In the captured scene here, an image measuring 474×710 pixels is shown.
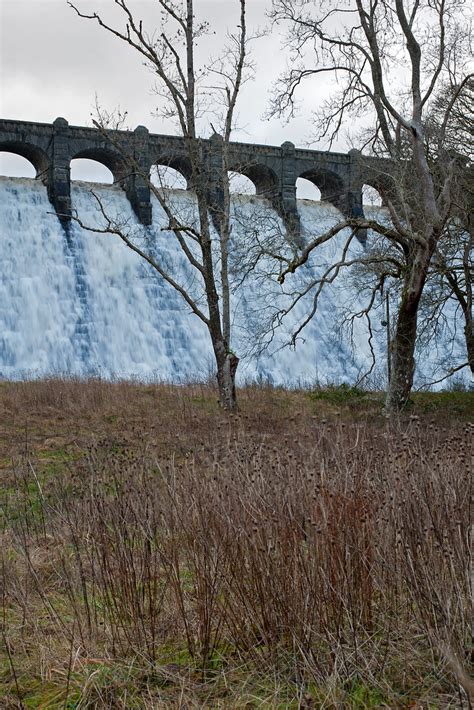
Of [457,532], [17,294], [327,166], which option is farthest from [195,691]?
[327,166]

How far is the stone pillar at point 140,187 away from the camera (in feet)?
97.3

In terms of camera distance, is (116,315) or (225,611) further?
(116,315)

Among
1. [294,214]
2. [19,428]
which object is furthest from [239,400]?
[294,214]

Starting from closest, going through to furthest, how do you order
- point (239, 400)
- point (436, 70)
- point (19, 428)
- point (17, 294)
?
point (19, 428) → point (436, 70) → point (239, 400) → point (17, 294)

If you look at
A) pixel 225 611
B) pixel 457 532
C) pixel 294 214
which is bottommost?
pixel 225 611

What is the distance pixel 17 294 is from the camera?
1026 inches

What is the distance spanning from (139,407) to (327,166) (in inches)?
860

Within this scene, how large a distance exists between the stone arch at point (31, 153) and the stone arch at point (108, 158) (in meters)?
0.96

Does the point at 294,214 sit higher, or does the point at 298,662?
the point at 294,214

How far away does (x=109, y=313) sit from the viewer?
26.9m

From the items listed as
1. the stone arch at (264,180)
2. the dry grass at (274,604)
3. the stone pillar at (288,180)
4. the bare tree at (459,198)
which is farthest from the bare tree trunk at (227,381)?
the stone arch at (264,180)

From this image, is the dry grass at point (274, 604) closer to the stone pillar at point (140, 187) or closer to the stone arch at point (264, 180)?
the stone pillar at point (140, 187)

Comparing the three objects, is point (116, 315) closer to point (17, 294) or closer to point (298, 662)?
point (17, 294)

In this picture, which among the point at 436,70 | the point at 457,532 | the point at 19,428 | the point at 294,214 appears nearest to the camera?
the point at 457,532
